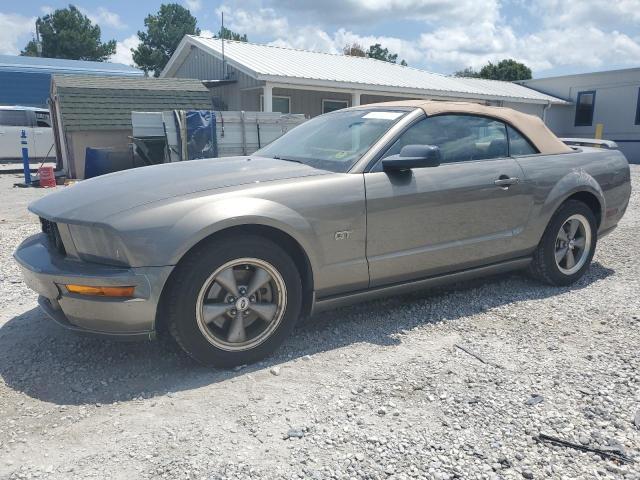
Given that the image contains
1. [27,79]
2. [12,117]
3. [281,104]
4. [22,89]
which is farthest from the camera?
[27,79]

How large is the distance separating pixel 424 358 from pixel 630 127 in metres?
25.1

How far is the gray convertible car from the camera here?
8.97ft

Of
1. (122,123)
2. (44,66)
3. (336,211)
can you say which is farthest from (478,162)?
(44,66)

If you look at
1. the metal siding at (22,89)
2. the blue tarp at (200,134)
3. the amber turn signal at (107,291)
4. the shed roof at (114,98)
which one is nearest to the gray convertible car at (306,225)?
the amber turn signal at (107,291)

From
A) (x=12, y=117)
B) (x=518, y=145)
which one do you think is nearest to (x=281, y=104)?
(x=12, y=117)

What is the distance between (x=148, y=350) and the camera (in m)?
3.24

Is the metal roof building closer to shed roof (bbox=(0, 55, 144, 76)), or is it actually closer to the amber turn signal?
shed roof (bbox=(0, 55, 144, 76))

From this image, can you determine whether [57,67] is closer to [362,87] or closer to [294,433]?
[362,87]

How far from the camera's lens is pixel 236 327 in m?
2.98

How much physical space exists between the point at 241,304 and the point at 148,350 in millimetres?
762

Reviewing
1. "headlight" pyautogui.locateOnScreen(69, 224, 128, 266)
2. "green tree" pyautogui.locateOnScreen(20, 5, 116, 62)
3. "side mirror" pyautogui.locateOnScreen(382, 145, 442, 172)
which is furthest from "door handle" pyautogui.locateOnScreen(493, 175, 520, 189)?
"green tree" pyautogui.locateOnScreen(20, 5, 116, 62)

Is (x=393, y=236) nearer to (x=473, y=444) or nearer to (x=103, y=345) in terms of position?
(x=473, y=444)

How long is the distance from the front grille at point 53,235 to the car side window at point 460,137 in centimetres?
208

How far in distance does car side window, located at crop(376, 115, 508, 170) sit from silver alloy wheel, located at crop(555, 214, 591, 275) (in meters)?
0.96
